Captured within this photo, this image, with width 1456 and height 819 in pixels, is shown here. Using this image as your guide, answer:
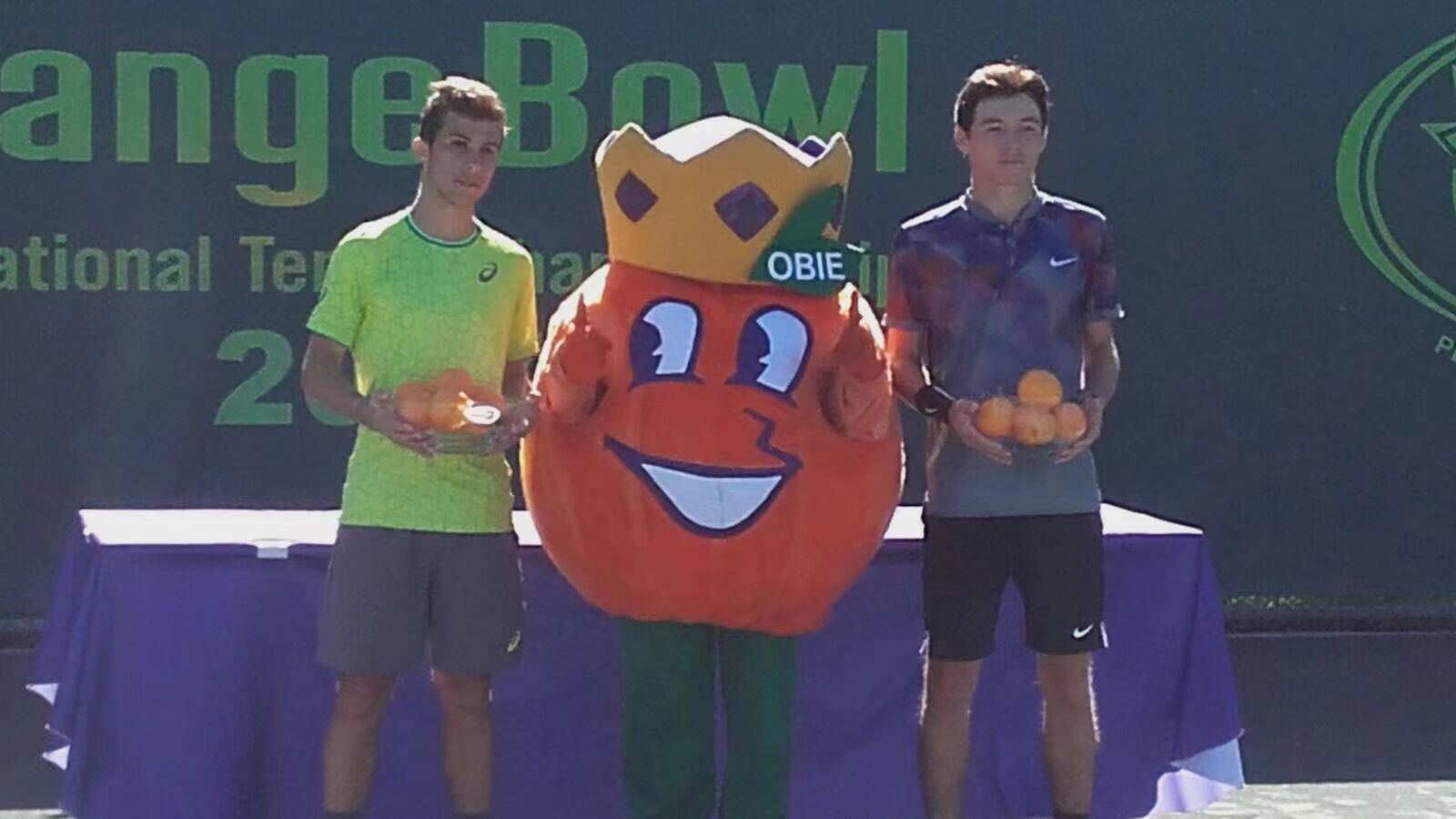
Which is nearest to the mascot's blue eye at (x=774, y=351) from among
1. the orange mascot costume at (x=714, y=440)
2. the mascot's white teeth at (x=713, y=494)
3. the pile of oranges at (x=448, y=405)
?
the orange mascot costume at (x=714, y=440)

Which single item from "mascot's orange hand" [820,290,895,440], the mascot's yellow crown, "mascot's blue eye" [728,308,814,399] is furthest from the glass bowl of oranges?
the mascot's yellow crown

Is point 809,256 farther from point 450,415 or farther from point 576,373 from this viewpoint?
point 450,415

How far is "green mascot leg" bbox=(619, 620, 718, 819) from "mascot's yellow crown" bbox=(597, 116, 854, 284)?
2.10 ft

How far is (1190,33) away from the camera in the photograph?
21.5 feet

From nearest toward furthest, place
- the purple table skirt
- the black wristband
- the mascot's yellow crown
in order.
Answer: the mascot's yellow crown < the black wristband < the purple table skirt

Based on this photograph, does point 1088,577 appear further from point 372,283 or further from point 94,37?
point 94,37

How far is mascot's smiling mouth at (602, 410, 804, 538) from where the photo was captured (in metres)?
3.57

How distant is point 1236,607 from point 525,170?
8.91 ft

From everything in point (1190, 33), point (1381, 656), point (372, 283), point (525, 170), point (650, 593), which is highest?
point (1190, 33)

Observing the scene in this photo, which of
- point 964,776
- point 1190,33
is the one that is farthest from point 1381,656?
point 964,776

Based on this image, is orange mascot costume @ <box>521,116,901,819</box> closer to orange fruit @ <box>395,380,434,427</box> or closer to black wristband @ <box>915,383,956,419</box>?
black wristband @ <box>915,383,956,419</box>

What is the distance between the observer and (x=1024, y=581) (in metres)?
3.86

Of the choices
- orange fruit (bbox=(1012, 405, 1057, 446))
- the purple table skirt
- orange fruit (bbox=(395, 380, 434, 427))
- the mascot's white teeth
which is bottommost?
the purple table skirt

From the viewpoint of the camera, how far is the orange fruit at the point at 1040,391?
3680 millimetres
